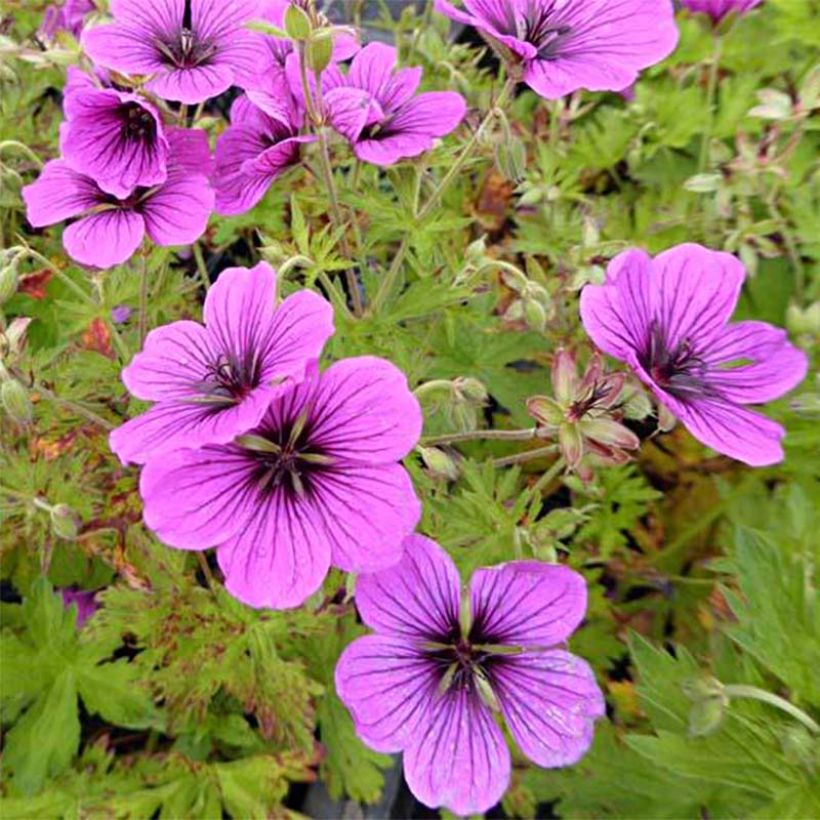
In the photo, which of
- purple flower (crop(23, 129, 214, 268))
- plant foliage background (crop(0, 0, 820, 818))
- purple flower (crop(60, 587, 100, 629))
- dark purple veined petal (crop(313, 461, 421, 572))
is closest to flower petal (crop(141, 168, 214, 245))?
purple flower (crop(23, 129, 214, 268))

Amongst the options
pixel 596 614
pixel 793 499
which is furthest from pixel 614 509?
pixel 793 499

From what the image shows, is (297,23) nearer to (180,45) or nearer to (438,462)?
(180,45)

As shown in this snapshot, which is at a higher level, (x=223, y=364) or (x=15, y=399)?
(x=223, y=364)

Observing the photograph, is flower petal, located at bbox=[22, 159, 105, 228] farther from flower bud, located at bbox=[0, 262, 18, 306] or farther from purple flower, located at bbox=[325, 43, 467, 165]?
purple flower, located at bbox=[325, 43, 467, 165]

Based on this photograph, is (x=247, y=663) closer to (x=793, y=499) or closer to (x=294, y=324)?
(x=294, y=324)

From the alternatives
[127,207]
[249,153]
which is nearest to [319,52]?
[249,153]

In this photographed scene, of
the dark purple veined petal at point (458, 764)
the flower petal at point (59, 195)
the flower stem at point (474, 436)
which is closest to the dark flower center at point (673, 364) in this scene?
the flower stem at point (474, 436)
